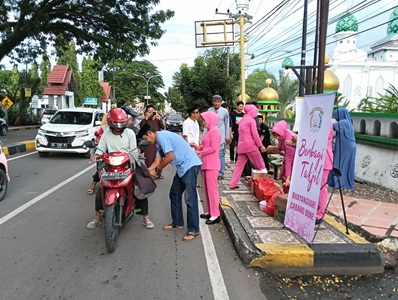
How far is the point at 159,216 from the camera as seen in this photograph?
5.12 metres

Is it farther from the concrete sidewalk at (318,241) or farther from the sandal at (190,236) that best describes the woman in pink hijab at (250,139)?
the sandal at (190,236)

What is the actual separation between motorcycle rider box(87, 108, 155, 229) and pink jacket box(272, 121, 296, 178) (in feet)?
7.53

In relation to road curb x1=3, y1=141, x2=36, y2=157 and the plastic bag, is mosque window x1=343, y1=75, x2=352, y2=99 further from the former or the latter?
the plastic bag

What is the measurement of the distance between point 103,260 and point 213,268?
1.19m

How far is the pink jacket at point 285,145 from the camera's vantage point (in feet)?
17.4

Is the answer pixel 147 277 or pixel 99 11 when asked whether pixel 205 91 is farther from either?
pixel 147 277

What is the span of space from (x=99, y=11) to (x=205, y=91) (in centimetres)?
632

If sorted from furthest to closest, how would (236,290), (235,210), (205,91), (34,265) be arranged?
(205,91)
(235,210)
(34,265)
(236,290)

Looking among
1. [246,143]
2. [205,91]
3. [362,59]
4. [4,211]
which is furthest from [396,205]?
[362,59]

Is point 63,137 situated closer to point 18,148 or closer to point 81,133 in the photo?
point 81,133

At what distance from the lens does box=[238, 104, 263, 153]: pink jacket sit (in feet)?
19.6

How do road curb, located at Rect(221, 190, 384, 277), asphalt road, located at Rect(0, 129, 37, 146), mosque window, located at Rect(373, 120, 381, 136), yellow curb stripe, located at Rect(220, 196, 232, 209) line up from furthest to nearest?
asphalt road, located at Rect(0, 129, 37, 146)
mosque window, located at Rect(373, 120, 381, 136)
yellow curb stripe, located at Rect(220, 196, 232, 209)
road curb, located at Rect(221, 190, 384, 277)

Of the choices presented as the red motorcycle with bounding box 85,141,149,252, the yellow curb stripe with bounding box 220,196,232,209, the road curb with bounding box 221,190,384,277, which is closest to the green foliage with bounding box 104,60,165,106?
the yellow curb stripe with bounding box 220,196,232,209

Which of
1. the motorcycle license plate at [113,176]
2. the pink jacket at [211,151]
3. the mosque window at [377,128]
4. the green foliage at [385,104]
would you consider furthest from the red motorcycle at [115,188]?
the green foliage at [385,104]
